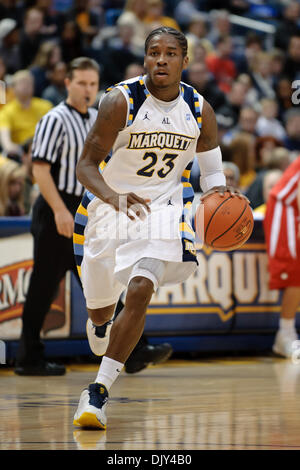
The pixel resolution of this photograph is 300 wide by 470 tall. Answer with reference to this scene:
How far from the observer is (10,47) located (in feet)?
36.9

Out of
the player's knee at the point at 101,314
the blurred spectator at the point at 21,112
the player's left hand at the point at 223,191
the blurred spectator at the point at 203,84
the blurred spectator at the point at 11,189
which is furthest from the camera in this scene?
the blurred spectator at the point at 203,84

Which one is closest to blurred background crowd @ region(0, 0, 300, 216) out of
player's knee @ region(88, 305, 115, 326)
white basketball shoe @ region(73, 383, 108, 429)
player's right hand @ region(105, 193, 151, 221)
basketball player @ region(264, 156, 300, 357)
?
basketball player @ region(264, 156, 300, 357)

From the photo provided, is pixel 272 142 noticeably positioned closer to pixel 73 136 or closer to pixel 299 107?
pixel 299 107

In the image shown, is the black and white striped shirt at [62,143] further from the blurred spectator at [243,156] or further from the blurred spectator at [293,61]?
the blurred spectator at [293,61]

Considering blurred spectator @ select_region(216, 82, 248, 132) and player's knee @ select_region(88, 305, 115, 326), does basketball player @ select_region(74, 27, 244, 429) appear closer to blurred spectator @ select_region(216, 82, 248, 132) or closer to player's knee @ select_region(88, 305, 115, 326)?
player's knee @ select_region(88, 305, 115, 326)

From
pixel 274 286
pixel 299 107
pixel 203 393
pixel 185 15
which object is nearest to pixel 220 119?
pixel 299 107

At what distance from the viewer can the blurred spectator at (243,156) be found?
9.23m

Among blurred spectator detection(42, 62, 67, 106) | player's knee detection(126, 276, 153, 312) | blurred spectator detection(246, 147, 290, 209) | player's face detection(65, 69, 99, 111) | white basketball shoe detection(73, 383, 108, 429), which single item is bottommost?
white basketball shoe detection(73, 383, 108, 429)

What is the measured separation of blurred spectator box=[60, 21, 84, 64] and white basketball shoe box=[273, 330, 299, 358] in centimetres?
553

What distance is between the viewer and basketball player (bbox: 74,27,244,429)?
415 centimetres

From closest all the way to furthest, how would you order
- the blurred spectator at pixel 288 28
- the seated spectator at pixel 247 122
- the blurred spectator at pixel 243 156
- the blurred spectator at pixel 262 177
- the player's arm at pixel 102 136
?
1. the player's arm at pixel 102 136
2. the blurred spectator at pixel 262 177
3. the blurred spectator at pixel 243 156
4. the seated spectator at pixel 247 122
5. the blurred spectator at pixel 288 28

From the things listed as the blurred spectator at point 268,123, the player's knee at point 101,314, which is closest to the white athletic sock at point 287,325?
the player's knee at point 101,314

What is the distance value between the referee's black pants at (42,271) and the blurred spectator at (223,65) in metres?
7.78
